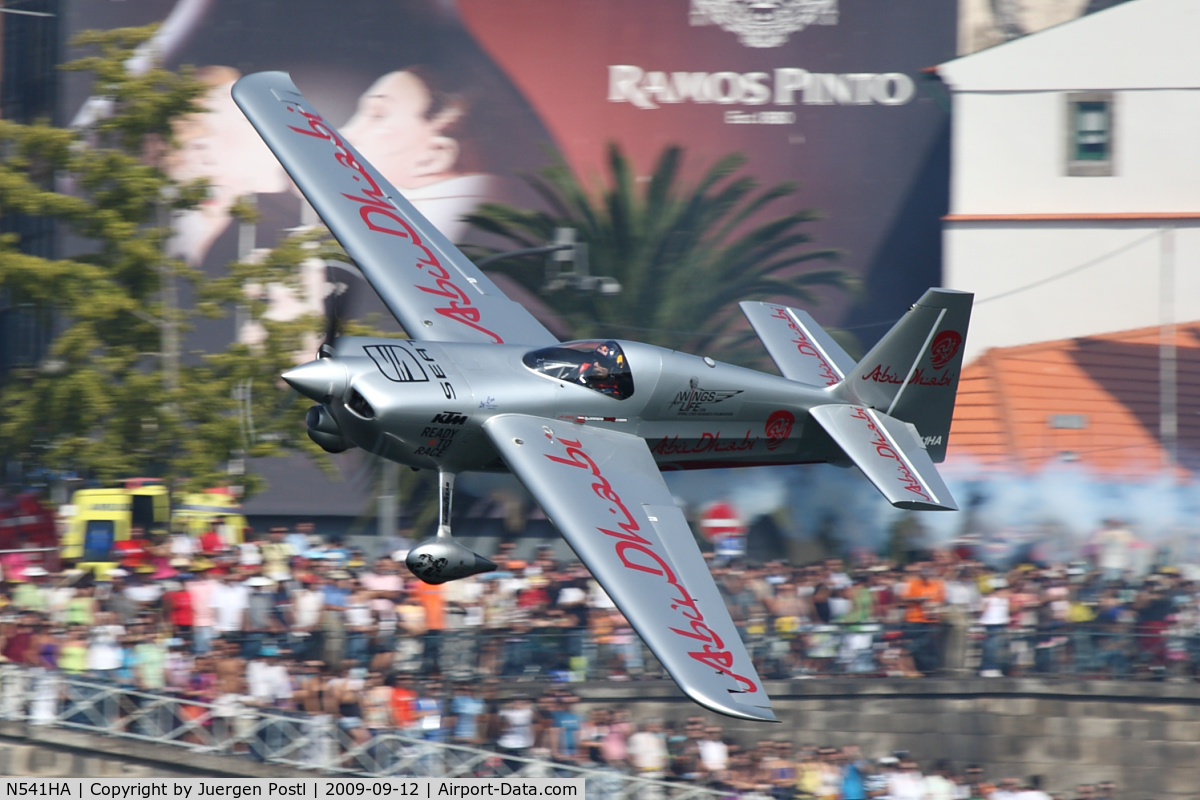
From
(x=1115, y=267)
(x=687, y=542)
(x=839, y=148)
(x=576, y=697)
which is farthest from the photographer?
(x=839, y=148)

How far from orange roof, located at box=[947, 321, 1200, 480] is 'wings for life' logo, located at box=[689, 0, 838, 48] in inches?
424

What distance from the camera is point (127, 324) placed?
22156 millimetres

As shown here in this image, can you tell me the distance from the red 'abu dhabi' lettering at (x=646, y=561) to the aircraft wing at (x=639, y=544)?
12 millimetres

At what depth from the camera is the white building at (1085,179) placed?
31781 millimetres

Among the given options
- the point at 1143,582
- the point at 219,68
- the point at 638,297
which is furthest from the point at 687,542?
the point at 219,68

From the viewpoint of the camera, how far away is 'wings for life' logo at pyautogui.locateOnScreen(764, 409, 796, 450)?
47.6ft

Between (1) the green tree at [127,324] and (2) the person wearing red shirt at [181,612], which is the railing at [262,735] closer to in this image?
(2) the person wearing red shirt at [181,612]

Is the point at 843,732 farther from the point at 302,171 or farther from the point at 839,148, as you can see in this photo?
the point at 839,148

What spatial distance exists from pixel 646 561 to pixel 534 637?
630 centimetres

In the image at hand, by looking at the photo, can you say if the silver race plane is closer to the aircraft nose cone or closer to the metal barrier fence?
the aircraft nose cone

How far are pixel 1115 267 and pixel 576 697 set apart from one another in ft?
68.6

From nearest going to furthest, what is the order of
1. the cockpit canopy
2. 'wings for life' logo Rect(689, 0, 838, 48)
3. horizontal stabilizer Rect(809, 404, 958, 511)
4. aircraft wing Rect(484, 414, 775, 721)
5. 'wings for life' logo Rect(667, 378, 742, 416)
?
1. aircraft wing Rect(484, 414, 775, 721)
2. the cockpit canopy
3. 'wings for life' logo Rect(667, 378, 742, 416)
4. horizontal stabilizer Rect(809, 404, 958, 511)
5. 'wings for life' logo Rect(689, 0, 838, 48)

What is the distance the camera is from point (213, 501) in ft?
68.4

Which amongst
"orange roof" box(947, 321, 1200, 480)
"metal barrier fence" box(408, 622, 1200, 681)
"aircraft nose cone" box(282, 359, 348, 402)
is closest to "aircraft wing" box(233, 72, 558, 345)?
"aircraft nose cone" box(282, 359, 348, 402)
